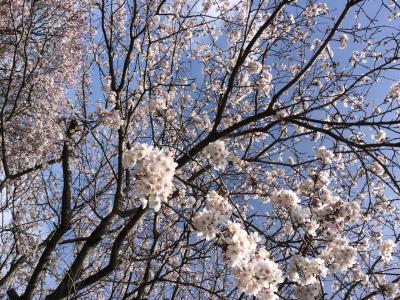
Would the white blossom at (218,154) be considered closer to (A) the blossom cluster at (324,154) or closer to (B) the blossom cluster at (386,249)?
(A) the blossom cluster at (324,154)

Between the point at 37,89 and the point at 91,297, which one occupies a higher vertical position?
the point at 37,89

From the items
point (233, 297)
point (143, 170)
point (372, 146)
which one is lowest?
point (143, 170)

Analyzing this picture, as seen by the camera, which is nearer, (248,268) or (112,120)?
(248,268)

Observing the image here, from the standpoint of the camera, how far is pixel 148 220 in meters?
7.20

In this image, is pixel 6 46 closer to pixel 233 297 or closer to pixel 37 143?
pixel 37 143

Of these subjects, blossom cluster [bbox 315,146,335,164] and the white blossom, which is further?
blossom cluster [bbox 315,146,335,164]

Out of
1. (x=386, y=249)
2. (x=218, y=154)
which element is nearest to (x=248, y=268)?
(x=218, y=154)

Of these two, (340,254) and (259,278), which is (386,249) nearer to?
(340,254)

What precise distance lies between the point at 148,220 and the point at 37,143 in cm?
393

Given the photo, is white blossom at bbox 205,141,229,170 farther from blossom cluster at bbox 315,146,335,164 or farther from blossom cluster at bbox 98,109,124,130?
blossom cluster at bbox 98,109,124,130

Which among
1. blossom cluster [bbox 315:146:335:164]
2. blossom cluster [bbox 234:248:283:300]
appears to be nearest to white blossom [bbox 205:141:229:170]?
blossom cluster [bbox 234:248:283:300]

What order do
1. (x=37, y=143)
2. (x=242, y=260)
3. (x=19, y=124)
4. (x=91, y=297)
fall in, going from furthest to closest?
(x=19, y=124) < (x=37, y=143) < (x=91, y=297) < (x=242, y=260)

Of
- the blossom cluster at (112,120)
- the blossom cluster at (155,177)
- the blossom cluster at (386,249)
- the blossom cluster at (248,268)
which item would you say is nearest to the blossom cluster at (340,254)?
the blossom cluster at (248,268)

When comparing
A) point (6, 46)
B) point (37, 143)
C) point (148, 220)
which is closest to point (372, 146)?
point (148, 220)
